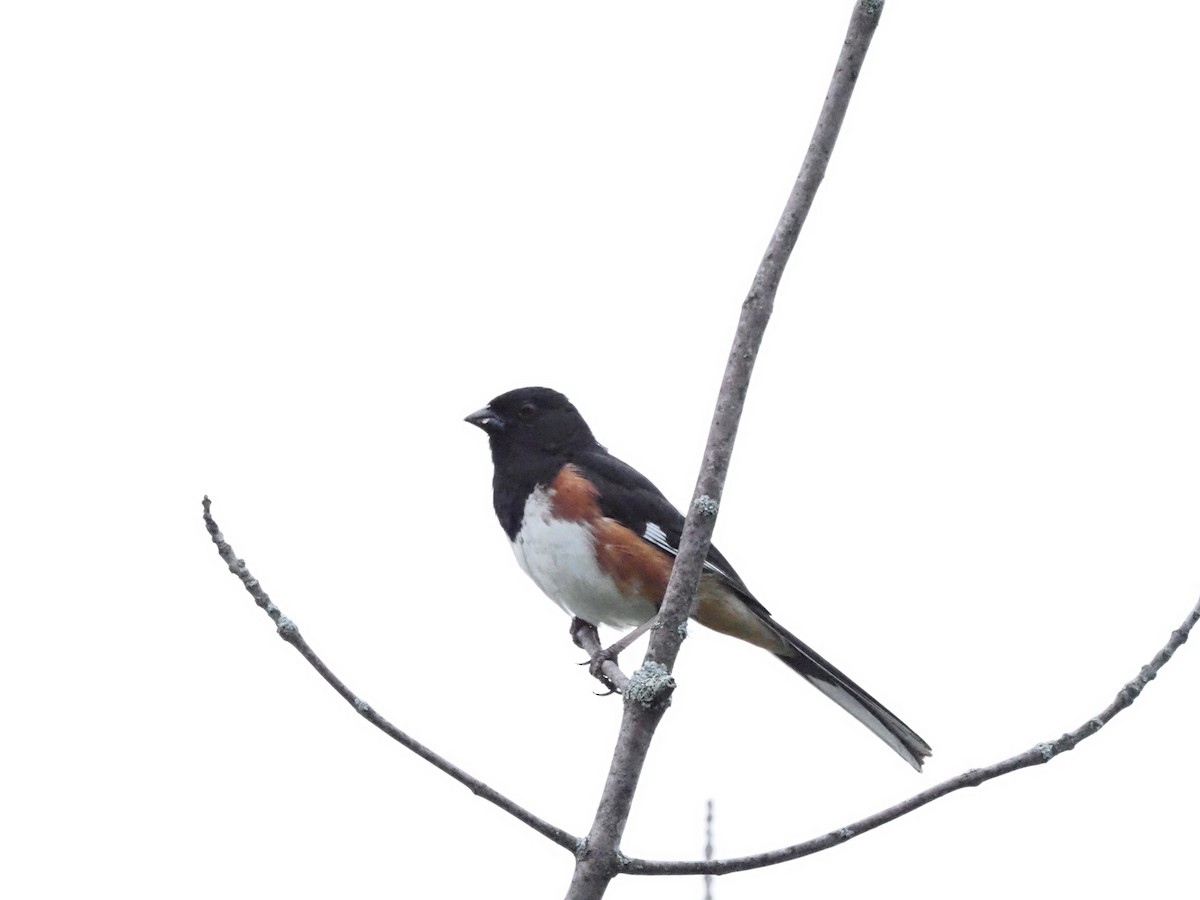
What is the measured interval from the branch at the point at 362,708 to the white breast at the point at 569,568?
264 cm

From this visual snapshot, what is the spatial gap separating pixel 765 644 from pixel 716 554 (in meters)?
0.39

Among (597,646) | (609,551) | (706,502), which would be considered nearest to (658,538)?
(609,551)

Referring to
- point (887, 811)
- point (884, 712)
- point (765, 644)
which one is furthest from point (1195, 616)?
point (765, 644)

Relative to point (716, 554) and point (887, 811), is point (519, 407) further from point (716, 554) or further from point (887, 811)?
point (887, 811)

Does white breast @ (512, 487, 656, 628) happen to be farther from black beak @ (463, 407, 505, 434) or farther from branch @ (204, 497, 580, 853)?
branch @ (204, 497, 580, 853)

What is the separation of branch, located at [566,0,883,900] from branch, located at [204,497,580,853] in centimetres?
7

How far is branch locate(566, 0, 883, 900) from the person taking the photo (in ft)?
7.88

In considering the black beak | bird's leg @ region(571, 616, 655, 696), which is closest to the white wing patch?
bird's leg @ region(571, 616, 655, 696)

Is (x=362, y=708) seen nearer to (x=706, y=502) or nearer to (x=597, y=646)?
(x=706, y=502)

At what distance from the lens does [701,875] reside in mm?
2484

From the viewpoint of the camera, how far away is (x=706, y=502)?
253 cm

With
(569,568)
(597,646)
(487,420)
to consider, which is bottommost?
(597,646)

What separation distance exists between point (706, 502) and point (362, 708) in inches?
28.4

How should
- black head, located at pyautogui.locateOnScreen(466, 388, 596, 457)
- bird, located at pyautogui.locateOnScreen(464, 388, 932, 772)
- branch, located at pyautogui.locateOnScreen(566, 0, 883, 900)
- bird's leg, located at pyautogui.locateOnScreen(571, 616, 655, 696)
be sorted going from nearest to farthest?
1. branch, located at pyautogui.locateOnScreen(566, 0, 883, 900)
2. bird's leg, located at pyautogui.locateOnScreen(571, 616, 655, 696)
3. bird, located at pyautogui.locateOnScreen(464, 388, 932, 772)
4. black head, located at pyautogui.locateOnScreen(466, 388, 596, 457)
